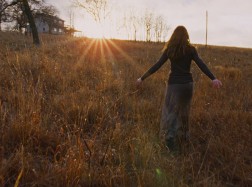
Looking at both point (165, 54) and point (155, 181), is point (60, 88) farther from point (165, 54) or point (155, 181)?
point (155, 181)

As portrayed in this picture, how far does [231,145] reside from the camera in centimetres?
372

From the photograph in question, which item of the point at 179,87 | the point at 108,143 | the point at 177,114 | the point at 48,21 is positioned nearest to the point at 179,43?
the point at 179,87

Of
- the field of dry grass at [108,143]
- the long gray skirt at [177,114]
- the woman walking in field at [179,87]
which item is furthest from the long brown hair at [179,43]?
the field of dry grass at [108,143]

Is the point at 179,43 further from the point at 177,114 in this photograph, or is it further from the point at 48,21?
the point at 48,21

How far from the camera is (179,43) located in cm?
390

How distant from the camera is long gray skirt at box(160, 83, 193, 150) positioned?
3.87 m

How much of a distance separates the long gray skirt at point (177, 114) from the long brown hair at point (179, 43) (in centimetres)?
46

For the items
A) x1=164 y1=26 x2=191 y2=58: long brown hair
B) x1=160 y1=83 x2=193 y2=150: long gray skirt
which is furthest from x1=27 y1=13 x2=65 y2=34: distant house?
x1=160 y1=83 x2=193 y2=150: long gray skirt

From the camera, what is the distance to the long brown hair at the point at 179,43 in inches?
153

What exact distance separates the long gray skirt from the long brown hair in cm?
46

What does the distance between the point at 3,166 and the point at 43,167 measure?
13.2 inches

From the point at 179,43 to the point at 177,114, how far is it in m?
1.02

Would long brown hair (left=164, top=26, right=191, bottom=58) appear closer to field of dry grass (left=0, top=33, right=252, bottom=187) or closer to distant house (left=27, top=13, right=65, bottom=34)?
field of dry grass (left=0, top=33, right=252, bottom=187)

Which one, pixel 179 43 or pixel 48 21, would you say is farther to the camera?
pixel 48 21
